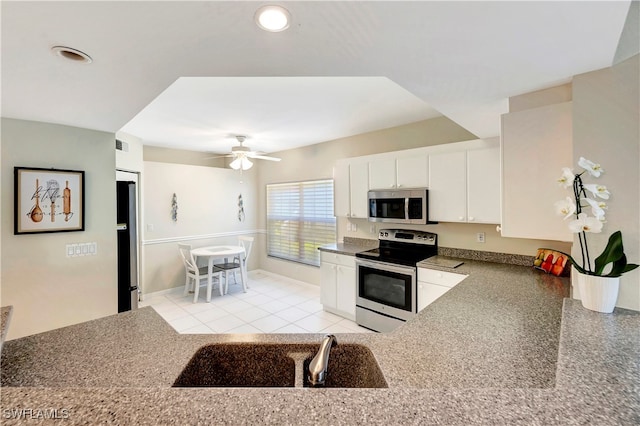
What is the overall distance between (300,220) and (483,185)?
10.3 feet

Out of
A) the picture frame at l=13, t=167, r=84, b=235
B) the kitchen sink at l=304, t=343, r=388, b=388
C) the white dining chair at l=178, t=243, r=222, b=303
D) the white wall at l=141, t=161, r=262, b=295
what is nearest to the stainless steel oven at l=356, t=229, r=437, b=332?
the kitchen sink at l=304, t=343, r=388, b=388

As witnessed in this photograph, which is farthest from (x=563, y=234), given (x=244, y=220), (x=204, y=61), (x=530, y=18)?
(x=244, y=220)

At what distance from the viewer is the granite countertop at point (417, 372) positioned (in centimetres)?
52

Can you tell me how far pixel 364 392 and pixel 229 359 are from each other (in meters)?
0.82

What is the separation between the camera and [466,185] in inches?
113

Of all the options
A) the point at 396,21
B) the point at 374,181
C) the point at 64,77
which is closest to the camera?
the point at 396,21

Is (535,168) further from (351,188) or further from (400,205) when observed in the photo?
(351,188)

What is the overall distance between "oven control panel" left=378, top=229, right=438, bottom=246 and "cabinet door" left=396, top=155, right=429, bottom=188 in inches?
24.7

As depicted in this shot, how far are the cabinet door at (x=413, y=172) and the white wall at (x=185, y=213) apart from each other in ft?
11.5

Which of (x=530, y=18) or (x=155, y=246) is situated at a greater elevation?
(x=530, y=18)

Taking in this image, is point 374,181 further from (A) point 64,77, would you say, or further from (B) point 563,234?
(A) point 64,77

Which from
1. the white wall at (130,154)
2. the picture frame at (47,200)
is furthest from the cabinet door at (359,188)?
the white wall at (130,154)

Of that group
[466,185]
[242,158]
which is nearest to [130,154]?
[242,158]

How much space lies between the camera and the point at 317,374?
35.1 inches
